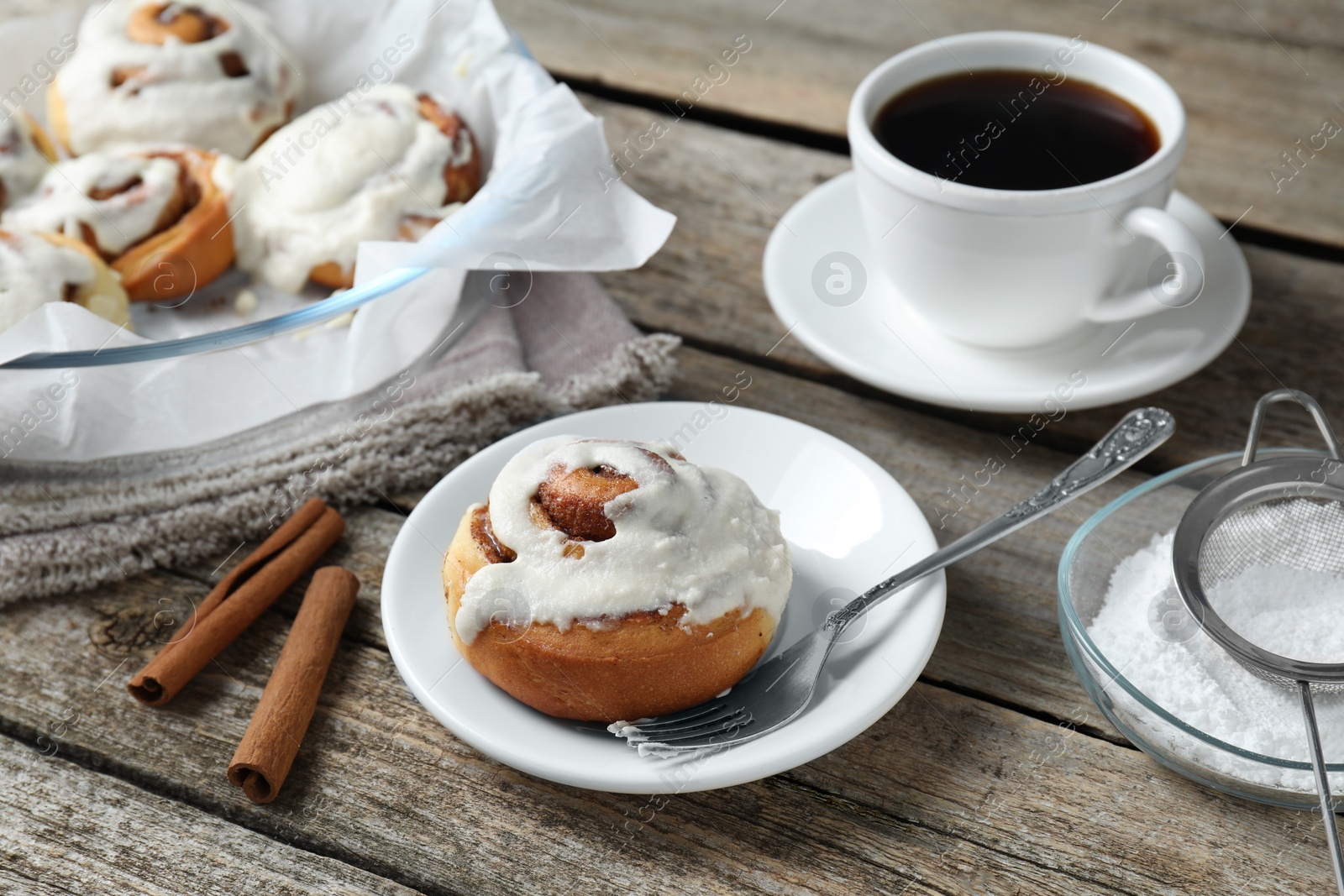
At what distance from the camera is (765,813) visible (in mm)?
740

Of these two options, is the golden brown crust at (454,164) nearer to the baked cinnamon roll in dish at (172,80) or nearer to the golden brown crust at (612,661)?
the baked cinnamon roll in dish at (172,80)

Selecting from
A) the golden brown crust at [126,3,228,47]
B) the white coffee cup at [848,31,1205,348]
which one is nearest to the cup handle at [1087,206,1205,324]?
the white coffee cup at [848,31,1205,348]

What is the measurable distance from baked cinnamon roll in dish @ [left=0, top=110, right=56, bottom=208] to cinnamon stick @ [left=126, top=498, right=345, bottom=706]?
56 cm

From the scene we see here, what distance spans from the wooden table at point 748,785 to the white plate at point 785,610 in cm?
7

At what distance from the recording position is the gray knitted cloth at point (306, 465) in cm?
94

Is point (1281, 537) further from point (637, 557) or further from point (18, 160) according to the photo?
point (18, 160)

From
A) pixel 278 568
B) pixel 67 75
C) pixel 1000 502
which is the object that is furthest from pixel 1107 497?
pixel 67 75

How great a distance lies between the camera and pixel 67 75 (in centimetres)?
130

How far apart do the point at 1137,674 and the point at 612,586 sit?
0.36m

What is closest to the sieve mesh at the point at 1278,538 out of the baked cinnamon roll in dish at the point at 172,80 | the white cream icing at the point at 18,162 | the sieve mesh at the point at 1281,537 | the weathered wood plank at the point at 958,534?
the sieve mesh at the point at 1281,537

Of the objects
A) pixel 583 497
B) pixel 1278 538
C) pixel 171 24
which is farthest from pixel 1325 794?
pixel 171 24

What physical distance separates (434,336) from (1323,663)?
2.65 feet

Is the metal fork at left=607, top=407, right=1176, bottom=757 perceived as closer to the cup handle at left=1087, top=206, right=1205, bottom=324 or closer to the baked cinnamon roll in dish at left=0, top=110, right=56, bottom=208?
the cup handle at left=1087, top=206, right=1205, bottom=324

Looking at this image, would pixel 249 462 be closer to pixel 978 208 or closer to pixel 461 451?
pixel 461 451
